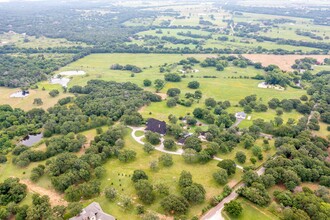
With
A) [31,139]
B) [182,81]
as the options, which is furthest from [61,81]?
[182,81]

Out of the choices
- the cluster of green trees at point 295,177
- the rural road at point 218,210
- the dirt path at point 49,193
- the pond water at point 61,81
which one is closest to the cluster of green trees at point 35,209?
the dirt path at point 49,193

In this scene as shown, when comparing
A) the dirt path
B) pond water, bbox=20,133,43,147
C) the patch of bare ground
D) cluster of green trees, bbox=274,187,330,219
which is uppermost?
the patch of bare ground

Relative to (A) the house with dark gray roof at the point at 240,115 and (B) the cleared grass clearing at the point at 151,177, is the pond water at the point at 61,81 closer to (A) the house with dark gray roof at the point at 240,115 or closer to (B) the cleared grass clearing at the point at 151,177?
(B) the cleared grass clearing at the point at 151,177

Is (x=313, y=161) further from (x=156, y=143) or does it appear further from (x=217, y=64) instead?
(x=217, y=64)

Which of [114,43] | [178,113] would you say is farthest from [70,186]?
[114,43]

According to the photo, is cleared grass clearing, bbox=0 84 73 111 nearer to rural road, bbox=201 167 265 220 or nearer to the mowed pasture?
the mowed pasture

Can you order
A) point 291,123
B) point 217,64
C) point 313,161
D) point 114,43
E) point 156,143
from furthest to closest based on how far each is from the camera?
point 114,43 < point 217,64 < point 291,123 < point 156,143 < point 313,161

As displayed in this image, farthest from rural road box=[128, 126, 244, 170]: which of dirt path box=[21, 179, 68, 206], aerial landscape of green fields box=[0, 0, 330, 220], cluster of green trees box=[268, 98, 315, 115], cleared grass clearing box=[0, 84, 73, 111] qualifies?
cluster of green trees box=[268, 98, 315, 115]
